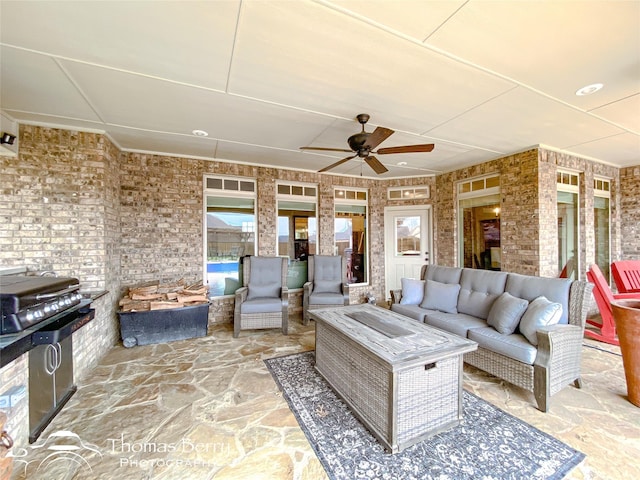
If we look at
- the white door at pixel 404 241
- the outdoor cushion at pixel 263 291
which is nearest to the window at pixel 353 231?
the white door at pixel 404 241

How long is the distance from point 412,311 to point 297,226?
2772 mm

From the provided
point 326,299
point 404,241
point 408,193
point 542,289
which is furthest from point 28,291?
point 408,193

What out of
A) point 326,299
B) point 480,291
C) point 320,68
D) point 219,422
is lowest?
point 219,422

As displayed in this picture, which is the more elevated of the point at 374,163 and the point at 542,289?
the point at 374,163

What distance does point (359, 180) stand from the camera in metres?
5.77

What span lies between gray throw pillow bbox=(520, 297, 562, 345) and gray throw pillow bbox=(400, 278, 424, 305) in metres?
1.32

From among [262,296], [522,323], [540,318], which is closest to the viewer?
[540,318]

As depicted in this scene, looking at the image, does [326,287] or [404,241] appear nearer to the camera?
[326,287]

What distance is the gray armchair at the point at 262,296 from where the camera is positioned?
386 cm

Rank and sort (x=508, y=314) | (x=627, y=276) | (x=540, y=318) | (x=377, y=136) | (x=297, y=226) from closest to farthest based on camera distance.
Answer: (x=540, y=318), (x=508, y=314), (x=377, y=136), (x=627, y=276), (x=297, y=226)

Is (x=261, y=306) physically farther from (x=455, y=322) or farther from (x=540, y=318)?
(x=540, y=318)

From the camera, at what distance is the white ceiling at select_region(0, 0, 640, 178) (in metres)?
1.64

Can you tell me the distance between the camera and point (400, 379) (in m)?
1.75

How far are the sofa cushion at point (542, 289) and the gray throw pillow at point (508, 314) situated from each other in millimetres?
152
